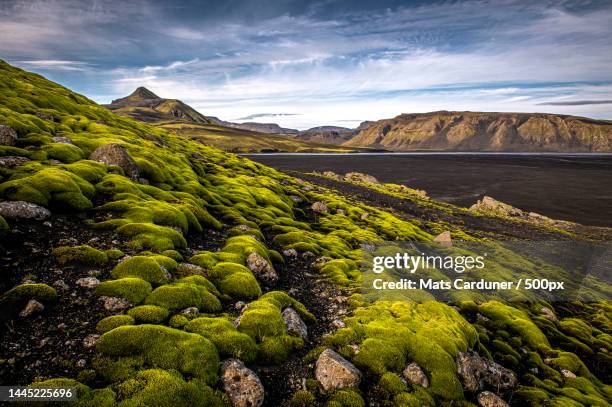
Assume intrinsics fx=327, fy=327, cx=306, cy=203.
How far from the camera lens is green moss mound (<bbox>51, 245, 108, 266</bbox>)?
51.8 ft

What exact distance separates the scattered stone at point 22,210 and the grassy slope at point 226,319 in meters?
0.69

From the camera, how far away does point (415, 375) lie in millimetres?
13258

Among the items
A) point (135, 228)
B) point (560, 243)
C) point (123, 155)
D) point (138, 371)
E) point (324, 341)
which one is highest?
point (123, 155)

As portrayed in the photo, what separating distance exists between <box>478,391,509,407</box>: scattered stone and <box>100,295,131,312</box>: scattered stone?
15054 millimetres

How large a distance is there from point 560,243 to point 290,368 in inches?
2324

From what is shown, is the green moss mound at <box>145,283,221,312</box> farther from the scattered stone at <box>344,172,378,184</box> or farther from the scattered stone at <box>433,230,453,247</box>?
the scattered stone at <box>344,172,378,184</box>

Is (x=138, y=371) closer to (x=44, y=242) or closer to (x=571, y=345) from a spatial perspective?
(x=44, y=242)

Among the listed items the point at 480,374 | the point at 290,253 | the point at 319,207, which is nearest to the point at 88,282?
the point at 290,253

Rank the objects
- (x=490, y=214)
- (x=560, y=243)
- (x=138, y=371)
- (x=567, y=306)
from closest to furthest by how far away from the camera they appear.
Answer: (x=138, y=371)
(x=567, y=306)
(x=560, y=243)
(x=490, y=214)

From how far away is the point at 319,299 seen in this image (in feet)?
64.9

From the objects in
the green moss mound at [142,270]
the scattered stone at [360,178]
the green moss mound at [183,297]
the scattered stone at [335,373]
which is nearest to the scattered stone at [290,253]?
the green moss mound at [183,297]

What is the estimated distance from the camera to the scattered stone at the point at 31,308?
12.1 metres

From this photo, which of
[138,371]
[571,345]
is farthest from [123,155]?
[571,345]

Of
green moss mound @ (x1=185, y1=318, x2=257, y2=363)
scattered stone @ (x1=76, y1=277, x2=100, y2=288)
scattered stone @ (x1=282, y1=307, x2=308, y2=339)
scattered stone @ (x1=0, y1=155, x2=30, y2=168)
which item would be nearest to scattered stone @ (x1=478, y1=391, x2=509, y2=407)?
scattered stone @ (x1=282, y1=307, x2=308, y2=339)
